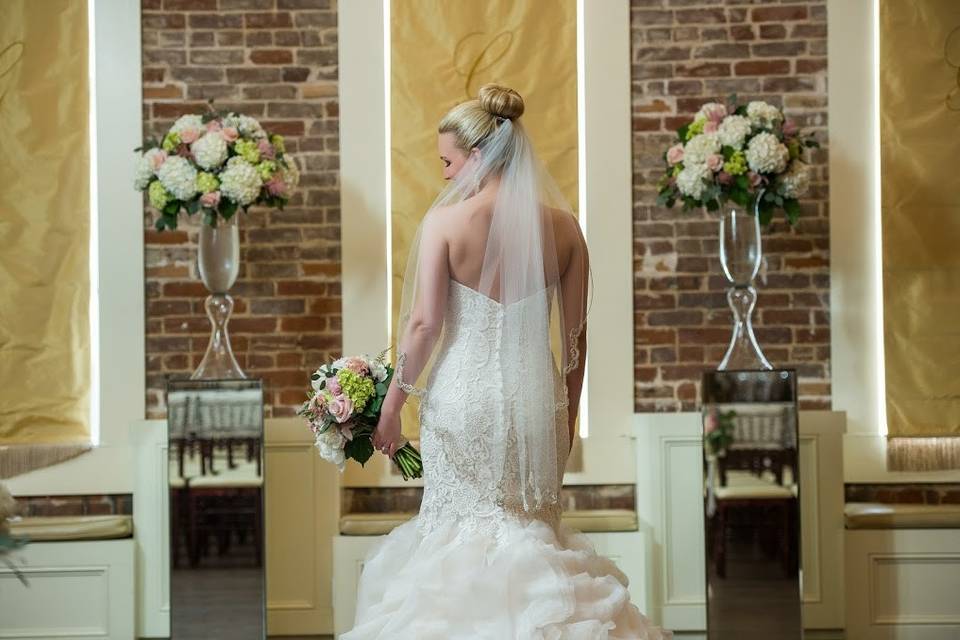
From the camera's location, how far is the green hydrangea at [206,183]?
183 inches

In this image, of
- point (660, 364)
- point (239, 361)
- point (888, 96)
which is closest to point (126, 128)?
point (239, 361)

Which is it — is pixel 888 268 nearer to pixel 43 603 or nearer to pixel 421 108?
pixel 421 108

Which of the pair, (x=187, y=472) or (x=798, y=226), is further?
(x=798, y=226)

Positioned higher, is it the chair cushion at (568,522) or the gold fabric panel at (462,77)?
the gold fabric panel at (462,77)

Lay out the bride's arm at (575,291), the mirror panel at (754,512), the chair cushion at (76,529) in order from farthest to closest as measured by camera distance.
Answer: the chair cushion at (76,529)
the mirror panel at (754,512)
the bride's arm at (575,291)

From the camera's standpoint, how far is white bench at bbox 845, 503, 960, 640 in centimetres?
499

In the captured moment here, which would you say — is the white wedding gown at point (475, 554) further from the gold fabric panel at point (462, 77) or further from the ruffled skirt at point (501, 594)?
the gold fabric panel at point (462, 77)

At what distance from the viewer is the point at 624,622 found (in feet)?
10.5

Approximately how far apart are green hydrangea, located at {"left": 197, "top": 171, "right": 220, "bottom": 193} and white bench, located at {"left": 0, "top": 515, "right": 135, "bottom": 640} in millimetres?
1471

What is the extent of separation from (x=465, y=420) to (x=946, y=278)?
3018 mm

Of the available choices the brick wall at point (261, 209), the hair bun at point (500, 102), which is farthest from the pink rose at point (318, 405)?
the brick wall at point (261, 209)

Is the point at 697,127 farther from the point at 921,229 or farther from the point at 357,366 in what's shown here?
the point at 357,366

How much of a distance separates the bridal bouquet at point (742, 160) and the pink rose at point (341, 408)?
6.54 feet

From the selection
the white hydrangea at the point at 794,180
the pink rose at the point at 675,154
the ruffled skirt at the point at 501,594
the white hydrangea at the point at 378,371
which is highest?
the pink rose at the point at 675,154
